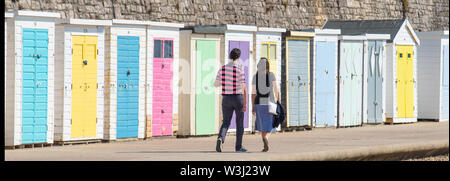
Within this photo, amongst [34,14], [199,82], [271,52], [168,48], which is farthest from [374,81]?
[34,14]

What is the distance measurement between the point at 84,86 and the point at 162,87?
163 centimetres

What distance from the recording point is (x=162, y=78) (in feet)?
52.1

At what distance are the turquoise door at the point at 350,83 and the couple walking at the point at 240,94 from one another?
6.51 m

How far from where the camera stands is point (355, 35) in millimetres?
19812

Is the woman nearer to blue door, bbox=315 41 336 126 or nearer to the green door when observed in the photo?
the green door

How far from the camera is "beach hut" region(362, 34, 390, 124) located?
2005 cm

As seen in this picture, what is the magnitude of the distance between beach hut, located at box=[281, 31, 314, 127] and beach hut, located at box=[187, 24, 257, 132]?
35.0 inches

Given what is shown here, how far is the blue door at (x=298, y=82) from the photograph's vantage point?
18219 millimetres

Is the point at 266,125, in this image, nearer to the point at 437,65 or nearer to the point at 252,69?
the point at 252,69

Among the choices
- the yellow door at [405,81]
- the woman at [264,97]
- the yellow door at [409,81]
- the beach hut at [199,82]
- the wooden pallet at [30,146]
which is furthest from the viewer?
the yellow door at [409,81]

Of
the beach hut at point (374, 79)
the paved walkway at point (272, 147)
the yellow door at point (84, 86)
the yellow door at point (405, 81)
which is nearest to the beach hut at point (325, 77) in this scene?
the paved walkway at point (272, 147)

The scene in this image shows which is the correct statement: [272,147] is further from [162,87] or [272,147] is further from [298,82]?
[298,82]

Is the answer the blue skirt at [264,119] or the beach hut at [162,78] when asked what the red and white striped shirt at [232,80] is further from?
the beach hut at [162,78]
